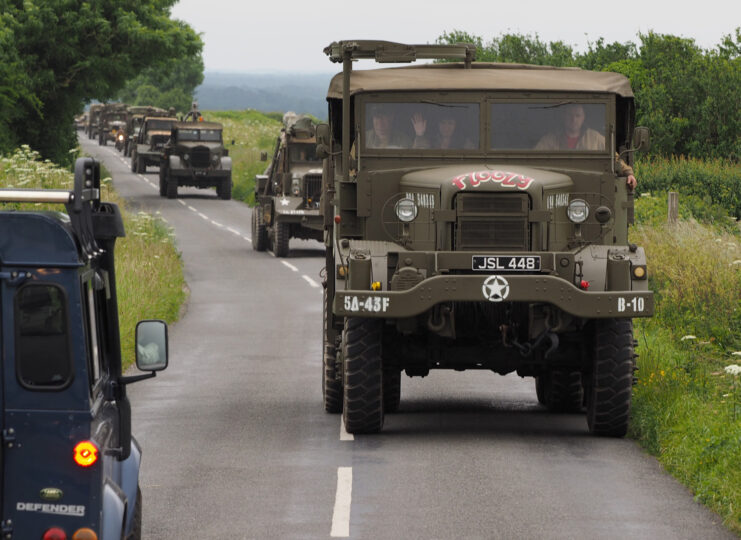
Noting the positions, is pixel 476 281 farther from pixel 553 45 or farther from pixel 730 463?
pixel 553 45

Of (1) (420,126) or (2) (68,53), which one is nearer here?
(1) (420,126)

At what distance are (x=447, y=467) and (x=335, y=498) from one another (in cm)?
134

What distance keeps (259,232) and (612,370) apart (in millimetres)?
23713

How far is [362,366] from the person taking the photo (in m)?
12.5

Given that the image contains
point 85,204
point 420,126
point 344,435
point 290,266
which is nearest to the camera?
point 85,204

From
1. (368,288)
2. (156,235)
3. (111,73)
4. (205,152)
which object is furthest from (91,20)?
(368,288)

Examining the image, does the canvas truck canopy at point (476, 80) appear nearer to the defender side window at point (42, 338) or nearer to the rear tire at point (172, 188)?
the defender side window at point (42, 338)

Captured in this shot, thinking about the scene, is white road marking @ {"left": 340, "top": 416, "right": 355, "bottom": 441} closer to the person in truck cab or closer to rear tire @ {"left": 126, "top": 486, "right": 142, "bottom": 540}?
the person in truck cab

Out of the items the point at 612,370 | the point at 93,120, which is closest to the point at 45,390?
the point at 612,370

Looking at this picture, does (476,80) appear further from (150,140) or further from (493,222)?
(150,140)

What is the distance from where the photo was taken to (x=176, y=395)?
1557 cm

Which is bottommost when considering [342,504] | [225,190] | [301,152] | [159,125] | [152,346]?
[225,190]

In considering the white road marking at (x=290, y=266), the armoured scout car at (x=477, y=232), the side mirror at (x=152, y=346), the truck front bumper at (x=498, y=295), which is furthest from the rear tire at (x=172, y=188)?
the side mirror at (x=152, y=346)

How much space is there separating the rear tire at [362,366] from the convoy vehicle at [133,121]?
178ft
